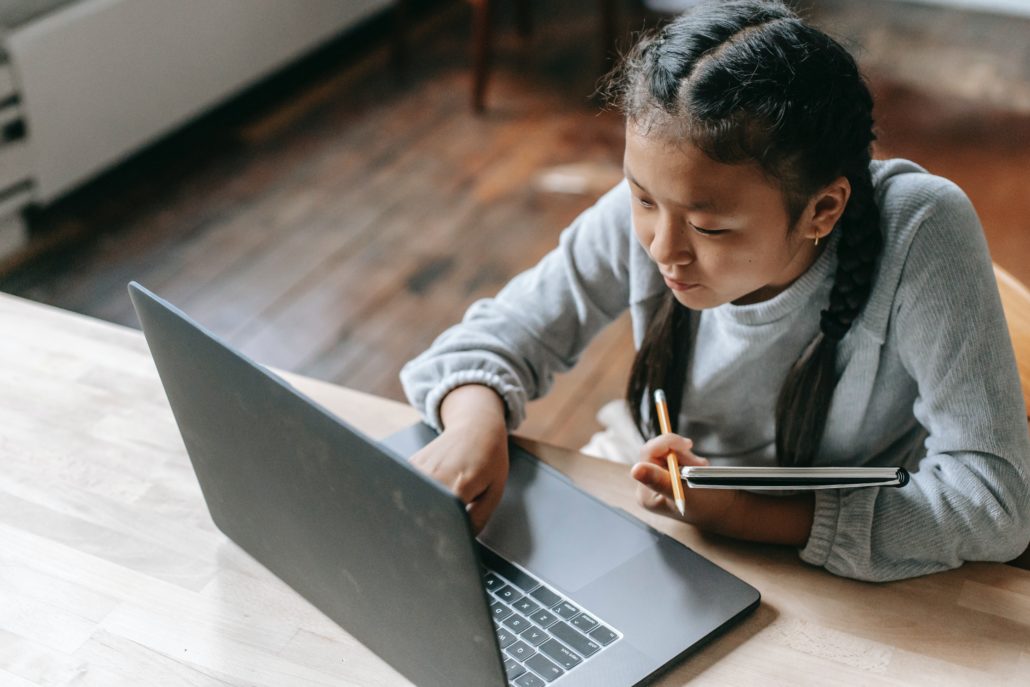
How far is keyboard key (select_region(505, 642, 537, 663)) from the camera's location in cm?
76

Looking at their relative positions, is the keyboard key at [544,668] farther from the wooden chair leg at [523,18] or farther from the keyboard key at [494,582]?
the wooden chair leg at [523,18]

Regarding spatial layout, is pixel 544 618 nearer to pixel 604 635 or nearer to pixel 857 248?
pixel 604 635

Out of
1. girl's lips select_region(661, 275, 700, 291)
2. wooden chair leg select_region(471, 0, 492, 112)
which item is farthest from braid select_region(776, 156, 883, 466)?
wooden chair leg select_region(471, 0, 492, 112)

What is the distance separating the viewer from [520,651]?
767mm

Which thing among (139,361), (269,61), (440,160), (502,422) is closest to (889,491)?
(502,422)

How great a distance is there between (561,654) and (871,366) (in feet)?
1.22

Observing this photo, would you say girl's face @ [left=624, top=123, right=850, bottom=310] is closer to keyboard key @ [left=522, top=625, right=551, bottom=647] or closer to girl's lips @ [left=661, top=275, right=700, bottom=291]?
girl's lips @ [left=661, top=275, right=700, bottom=291]

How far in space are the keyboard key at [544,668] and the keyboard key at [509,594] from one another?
0.20 ft

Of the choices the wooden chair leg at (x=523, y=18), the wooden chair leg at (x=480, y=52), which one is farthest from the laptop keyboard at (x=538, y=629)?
the wooden chair leg at (x=523, y=18)

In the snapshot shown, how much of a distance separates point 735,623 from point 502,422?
265 mm

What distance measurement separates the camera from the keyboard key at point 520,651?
0.76 m

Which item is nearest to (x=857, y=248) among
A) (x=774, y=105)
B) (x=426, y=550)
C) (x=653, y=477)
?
(x=774, y=105)

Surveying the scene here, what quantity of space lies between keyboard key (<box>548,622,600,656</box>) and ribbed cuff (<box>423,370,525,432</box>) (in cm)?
25

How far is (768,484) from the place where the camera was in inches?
31.9
